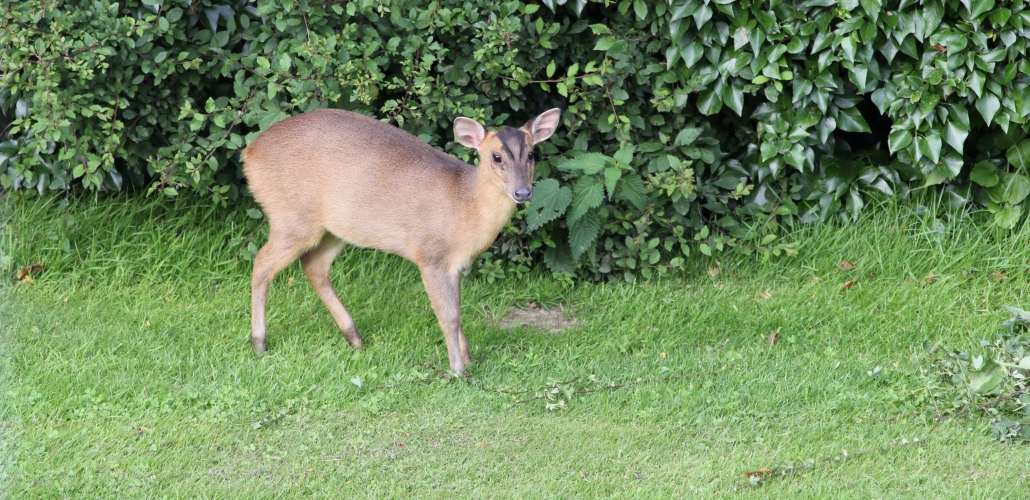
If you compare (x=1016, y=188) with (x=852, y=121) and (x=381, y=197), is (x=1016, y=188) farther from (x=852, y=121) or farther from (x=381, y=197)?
(x=381, y=197)

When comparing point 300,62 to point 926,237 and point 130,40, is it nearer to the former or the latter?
point 130,40

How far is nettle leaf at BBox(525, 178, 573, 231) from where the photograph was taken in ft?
19.0

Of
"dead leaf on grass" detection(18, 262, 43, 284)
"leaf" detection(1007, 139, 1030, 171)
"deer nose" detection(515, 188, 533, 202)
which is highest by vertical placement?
"leaf" detection(1007, 139, 1030, 171)

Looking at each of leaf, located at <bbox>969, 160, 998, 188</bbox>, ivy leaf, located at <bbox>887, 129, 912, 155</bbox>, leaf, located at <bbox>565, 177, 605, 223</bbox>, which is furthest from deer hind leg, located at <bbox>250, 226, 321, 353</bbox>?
leaf, located at <bbox>969, 160, 998, 188</bbox>

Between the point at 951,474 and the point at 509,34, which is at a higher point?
the point at 509,34

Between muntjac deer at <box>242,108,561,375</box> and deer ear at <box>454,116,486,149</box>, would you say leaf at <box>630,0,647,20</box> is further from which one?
deer ear at <box>454,116,486,149</box>

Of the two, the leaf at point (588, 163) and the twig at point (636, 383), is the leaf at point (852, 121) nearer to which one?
the leaf at point (588, 163)

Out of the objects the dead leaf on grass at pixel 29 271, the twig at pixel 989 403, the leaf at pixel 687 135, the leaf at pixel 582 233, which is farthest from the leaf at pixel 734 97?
the dead leaf on grass at pixel 29 271

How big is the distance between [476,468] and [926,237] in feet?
10.8

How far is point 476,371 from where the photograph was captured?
533 cm

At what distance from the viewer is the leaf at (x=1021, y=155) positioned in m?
6.11

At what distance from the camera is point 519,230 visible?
251 inches

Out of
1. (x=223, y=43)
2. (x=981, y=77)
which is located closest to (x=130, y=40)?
(x=223, y=43)

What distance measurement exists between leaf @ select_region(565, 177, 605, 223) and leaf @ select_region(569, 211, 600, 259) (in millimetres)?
111
